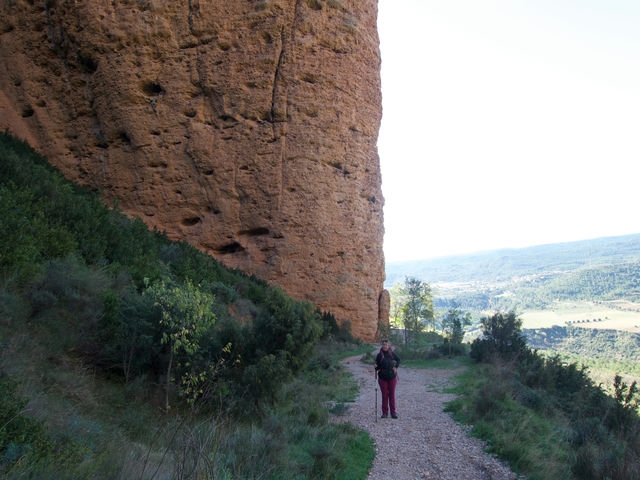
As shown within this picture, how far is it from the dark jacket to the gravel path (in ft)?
2.34

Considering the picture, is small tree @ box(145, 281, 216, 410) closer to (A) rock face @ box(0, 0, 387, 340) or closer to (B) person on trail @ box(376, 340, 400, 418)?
(B) person on trail @ box(376, 340, 400, 418)

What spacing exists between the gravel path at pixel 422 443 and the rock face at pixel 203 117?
825cm

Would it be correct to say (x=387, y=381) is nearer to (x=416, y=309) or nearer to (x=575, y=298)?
(x=416, y=309)

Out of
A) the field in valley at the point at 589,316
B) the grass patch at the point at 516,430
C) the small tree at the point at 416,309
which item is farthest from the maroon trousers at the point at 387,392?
the field in valley at the point at 589,316

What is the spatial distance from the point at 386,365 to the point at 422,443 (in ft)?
5.24

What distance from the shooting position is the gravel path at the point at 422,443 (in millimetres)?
5145

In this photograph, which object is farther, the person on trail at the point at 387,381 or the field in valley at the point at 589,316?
the field in valley at the point at 589,316

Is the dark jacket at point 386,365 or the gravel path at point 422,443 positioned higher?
the dark jacket at point 386,365

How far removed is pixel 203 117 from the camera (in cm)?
1630

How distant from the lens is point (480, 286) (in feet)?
586

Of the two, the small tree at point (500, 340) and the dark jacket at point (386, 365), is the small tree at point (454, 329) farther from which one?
the dark jacket at point (386, 365)

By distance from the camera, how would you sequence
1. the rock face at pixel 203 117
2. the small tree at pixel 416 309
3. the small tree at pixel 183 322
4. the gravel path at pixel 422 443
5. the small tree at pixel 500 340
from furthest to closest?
the small tree at pixel 416 309 < the rock face at pixel 203 117 < the small tree at pixel 500 340 < the small tree at pixel 183 322 < the gravel path at pixel 422 443

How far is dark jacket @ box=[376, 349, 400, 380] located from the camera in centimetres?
753

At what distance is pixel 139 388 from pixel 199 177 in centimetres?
1180
